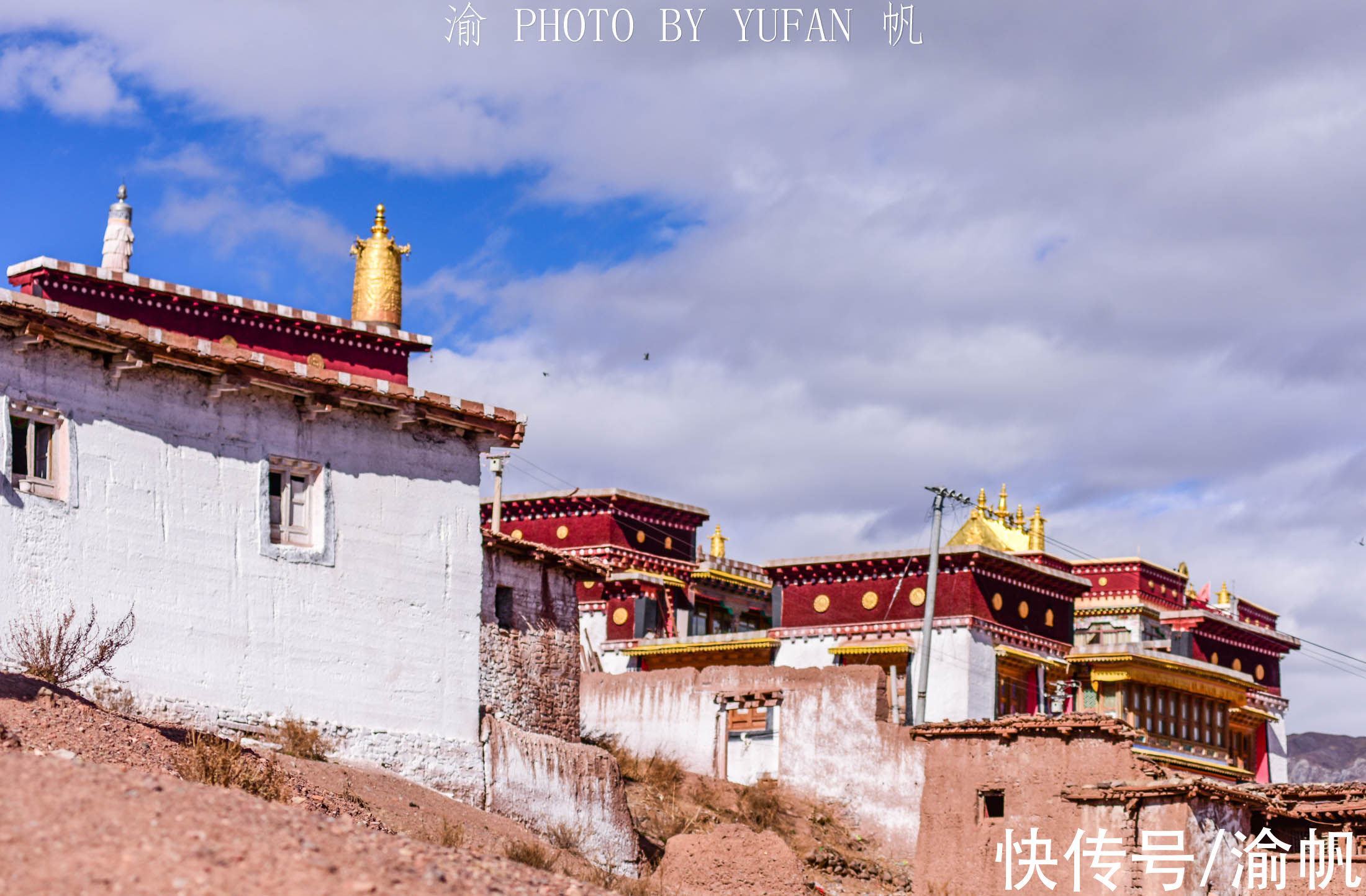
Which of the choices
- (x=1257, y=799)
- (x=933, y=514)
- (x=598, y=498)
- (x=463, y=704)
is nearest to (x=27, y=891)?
(x=463, y=704)

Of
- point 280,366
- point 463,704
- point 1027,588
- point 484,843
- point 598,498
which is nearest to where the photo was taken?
point 484,843

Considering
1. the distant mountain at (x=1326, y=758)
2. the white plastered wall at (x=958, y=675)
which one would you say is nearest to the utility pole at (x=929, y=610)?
the white plastered wall at (x=958, y=675)

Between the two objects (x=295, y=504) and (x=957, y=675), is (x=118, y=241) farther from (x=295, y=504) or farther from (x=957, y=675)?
(x=957, y=675)

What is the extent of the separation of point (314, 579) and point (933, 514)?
62.7 feet

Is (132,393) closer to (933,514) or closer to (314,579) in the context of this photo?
(314,579)

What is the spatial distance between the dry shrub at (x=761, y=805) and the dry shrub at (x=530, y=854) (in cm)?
1031

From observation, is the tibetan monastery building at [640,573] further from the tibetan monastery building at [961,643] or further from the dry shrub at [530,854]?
the dry shrub at [530,854]

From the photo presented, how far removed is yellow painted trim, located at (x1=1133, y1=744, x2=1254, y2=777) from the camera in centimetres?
4134

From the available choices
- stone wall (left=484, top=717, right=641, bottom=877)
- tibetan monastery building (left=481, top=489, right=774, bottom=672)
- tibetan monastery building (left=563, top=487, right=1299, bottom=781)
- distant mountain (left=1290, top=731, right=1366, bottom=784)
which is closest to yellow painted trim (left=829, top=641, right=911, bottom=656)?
tibetan monastery building (left=563, top=487, right=1299, bottom=781)

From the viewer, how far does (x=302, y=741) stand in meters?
22.9

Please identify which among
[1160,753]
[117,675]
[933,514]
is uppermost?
[933,514]

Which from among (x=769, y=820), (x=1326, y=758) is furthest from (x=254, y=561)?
(x=1326, y=758)

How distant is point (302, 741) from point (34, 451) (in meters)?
4.92

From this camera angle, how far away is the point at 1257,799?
89.6ft
